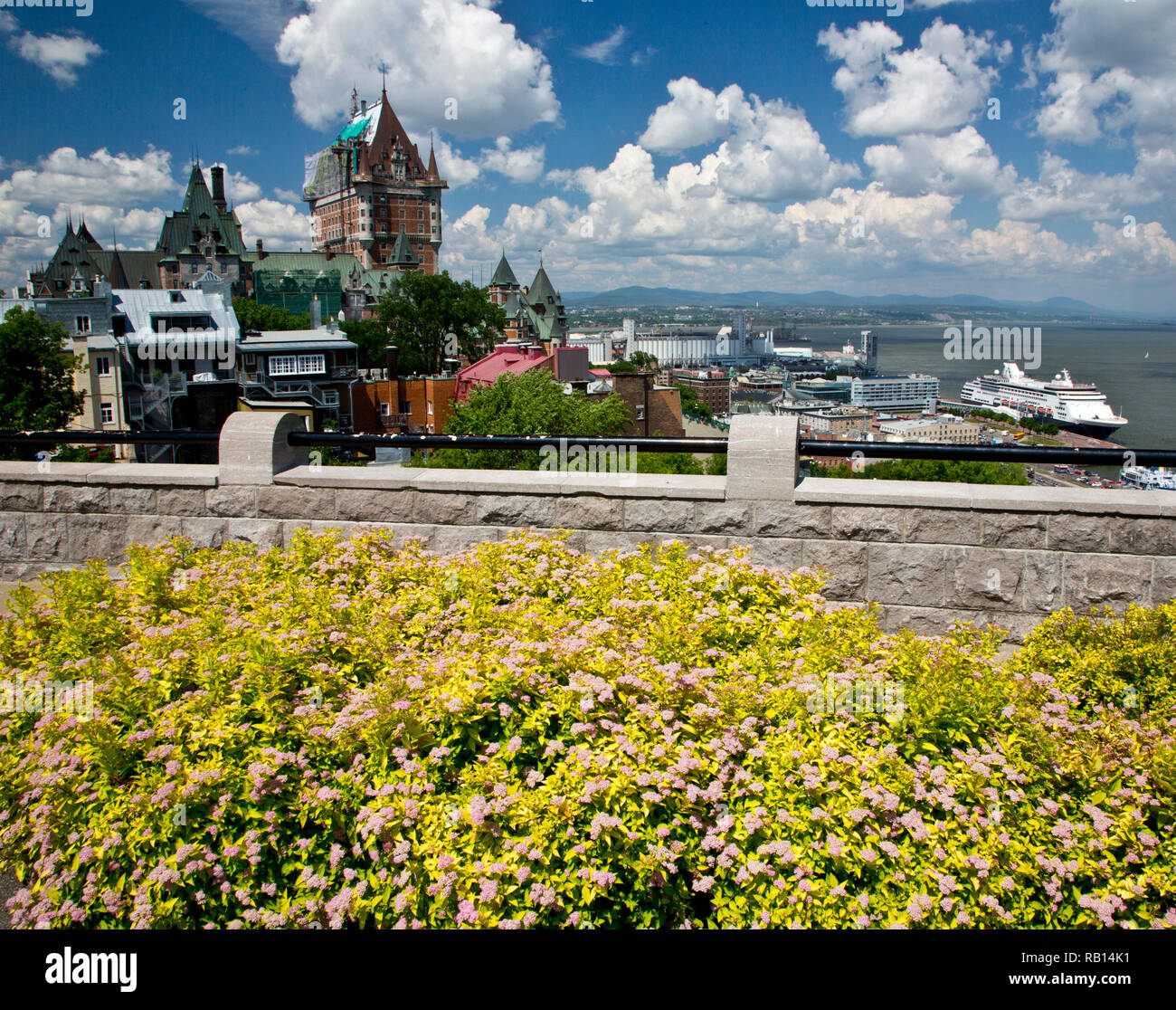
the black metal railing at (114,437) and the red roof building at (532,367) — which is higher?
the red roof building at (532,367)

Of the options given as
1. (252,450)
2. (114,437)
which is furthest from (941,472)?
(114,437)

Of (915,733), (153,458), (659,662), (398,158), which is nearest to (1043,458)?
(915,733)

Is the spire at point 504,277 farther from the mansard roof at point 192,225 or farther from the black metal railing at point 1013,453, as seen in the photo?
the black metal railing at point 1013,453

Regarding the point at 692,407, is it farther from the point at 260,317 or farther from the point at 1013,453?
the point at 1013,453

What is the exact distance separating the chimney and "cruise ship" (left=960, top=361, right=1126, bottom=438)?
140 meters

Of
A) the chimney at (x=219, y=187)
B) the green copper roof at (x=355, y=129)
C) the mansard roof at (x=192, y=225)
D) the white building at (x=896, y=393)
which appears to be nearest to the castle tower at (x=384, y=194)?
the green copper roof at (x=355, y=129)

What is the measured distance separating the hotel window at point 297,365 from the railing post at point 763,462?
66.5 metres

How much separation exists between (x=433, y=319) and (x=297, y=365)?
3763 cm

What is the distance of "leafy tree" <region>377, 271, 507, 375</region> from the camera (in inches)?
4023

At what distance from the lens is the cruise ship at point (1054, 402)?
3781 inches

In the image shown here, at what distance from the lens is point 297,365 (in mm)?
67188

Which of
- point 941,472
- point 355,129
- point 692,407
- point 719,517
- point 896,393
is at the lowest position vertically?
point 941,472

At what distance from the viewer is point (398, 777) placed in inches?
124
